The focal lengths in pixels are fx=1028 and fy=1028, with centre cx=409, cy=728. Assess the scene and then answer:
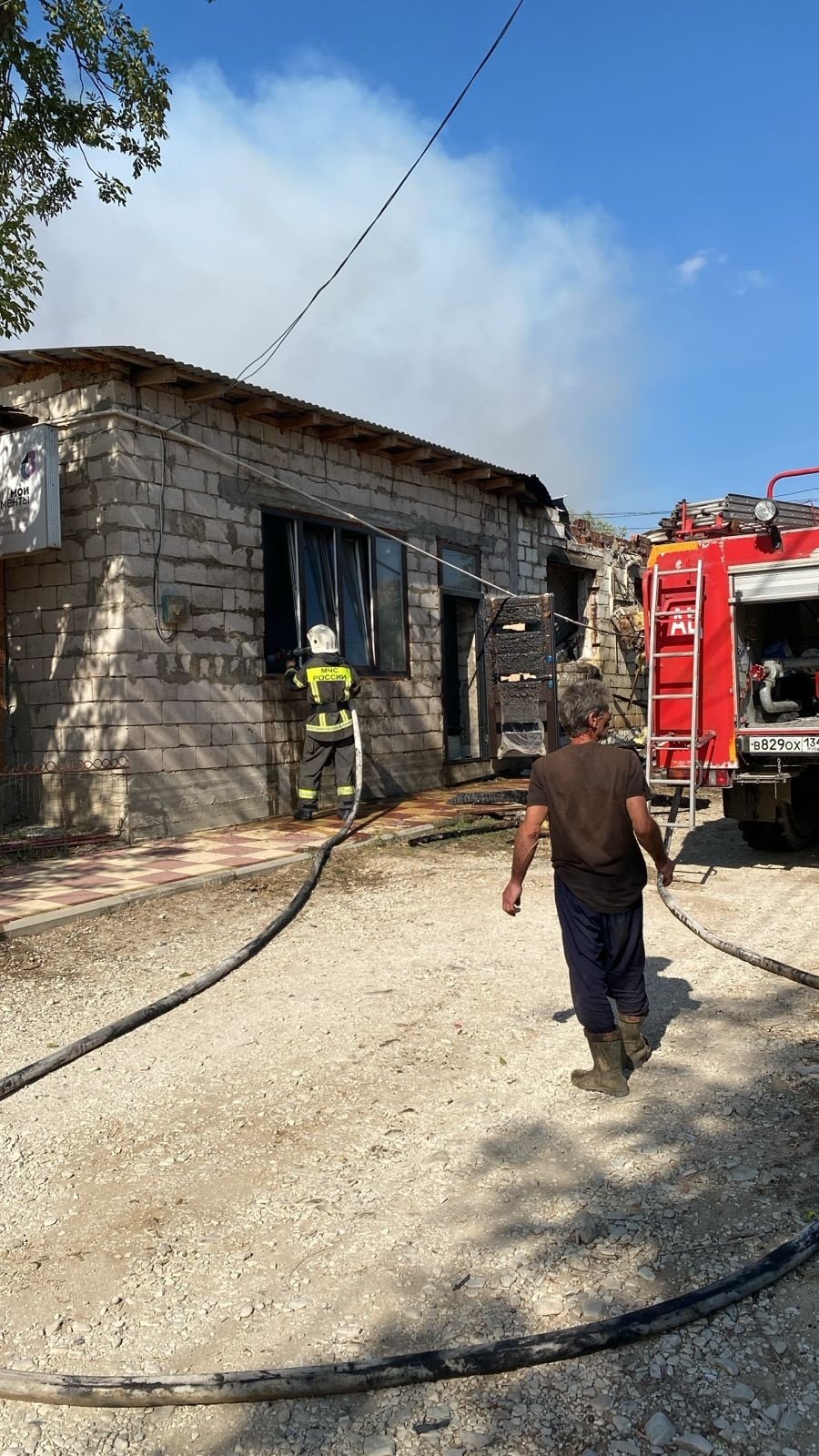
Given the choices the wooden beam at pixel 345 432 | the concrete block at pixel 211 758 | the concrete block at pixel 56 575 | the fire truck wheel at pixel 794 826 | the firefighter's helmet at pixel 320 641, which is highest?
the wooden beam at pixel 345 432

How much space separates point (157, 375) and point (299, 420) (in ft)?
6.52

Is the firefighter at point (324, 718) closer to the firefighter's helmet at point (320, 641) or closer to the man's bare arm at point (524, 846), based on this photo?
the firefighter's helmet at point (320, 641)

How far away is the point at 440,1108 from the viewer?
3727 millimetres

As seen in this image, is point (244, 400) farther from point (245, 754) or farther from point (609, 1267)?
point (609, 1267)

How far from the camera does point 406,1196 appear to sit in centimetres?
311

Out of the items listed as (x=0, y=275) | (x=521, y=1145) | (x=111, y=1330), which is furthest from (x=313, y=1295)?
(x=0, y=275)

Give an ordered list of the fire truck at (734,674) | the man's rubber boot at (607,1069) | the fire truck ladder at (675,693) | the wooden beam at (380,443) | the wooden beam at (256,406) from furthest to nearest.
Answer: the wooden beam at (380,443), the wooden beam at (256,406), the fire truck ladder at (675,693), the fire truck at (734,674), the man's rubber boot at (607,1069)

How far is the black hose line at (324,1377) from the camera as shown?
220 cm

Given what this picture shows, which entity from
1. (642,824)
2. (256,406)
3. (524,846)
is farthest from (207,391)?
(642,824)

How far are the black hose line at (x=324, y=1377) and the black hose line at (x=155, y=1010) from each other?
185cm

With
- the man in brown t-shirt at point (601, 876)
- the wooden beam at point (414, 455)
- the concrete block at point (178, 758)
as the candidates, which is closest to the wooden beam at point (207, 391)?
the wooden beam at point (414, 455)

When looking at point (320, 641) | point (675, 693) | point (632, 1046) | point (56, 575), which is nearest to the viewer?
point (632, 1046)

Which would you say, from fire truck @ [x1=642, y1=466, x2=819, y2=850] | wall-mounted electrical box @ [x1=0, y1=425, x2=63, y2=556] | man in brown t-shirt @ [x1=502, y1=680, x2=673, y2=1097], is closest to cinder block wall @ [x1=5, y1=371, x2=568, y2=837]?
wall-mounted electrical box @ [x1=0, y1=425, x2=63, y2=556]

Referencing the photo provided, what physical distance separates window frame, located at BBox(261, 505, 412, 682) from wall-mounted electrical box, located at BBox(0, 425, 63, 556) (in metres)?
2.35
